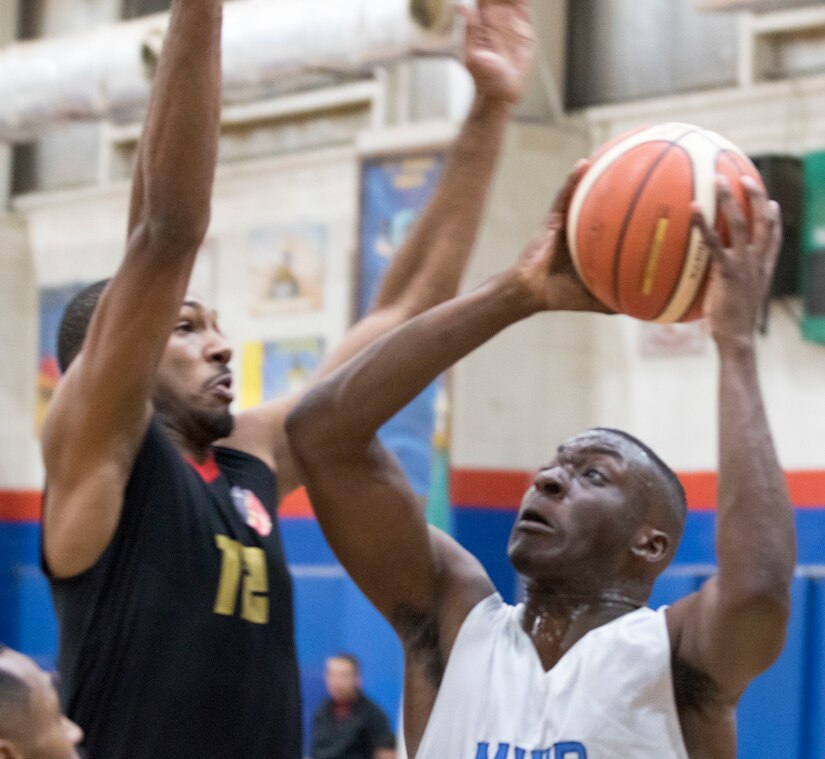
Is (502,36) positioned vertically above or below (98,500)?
above

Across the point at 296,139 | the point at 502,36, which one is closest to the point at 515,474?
the point at 296,139

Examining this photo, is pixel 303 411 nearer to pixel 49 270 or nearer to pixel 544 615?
pixel 544 615

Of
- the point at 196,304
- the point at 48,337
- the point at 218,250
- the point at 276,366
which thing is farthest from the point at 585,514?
the point at 48,337

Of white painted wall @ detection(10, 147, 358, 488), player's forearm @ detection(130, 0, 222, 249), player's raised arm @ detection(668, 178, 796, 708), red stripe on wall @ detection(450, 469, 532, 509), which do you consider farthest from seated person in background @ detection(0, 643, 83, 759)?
white painted wall @ detection(10, 147, 358, 488)

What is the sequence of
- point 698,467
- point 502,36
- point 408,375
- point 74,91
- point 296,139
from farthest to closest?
point 296,139 → point 74,91 → point 698,467 → point 502,36 → point 408,375

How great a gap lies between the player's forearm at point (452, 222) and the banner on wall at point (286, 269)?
6.97m

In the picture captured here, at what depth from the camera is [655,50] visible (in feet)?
31.2

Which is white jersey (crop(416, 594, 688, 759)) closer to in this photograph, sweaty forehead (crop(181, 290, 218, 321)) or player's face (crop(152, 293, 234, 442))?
player's face (crop(152, 293, 234, 442))

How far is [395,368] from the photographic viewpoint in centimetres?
313

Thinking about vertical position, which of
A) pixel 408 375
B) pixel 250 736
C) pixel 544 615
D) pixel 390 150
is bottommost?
pixel 250 736

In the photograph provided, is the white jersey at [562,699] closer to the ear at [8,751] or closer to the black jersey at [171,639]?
the black jersey at [171,639]

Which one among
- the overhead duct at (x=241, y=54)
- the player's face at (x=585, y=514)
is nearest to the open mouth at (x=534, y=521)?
the player's face at (x=585, y=514)

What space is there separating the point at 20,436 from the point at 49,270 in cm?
138

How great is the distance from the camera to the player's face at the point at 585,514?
10.3 feet
